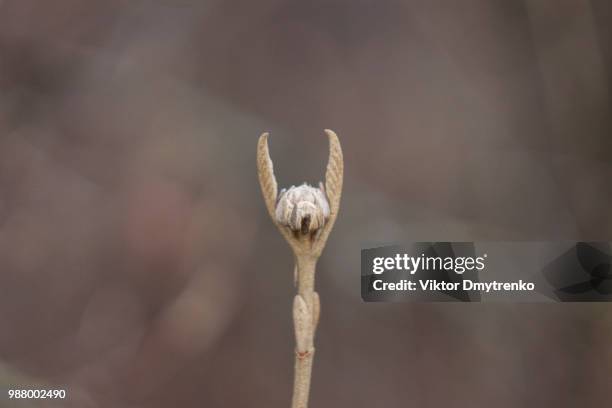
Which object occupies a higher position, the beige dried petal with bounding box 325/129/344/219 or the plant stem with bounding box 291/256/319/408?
the beige dried petal with bounding box 325/129/344/219

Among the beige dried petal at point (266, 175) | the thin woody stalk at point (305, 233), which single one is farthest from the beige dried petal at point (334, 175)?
the beige dried petal at point (266, 175)

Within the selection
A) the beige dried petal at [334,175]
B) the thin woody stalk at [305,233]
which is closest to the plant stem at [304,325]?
the thin woody stalk at [305,233]

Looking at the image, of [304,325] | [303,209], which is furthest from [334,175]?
[304,325]

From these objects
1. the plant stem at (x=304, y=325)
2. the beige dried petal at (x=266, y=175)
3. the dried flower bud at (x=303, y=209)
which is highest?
the beige dried petal at (x=266, y=175)

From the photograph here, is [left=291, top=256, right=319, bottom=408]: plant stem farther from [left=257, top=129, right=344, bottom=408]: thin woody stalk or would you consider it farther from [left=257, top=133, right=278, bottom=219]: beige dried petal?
[left=257, top=133, right=278, bottom=219]: beige dried petal

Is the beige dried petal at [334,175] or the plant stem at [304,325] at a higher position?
the beige dried petal at [334,175]

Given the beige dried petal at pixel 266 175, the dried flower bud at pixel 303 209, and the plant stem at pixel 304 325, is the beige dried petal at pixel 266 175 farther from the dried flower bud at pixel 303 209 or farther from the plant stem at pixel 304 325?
the plant stem at pixel 304 325

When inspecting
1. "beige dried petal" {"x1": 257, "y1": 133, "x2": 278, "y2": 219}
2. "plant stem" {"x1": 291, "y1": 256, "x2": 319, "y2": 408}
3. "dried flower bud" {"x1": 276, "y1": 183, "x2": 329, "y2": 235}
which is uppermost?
"beige dried petal" {"x1": 257, "y1": 133, "x2": 278, "y2": 219}

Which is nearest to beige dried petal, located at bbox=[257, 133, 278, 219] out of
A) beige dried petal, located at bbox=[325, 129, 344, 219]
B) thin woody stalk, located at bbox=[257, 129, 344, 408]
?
thin woody stalk, located at bbox=[257, 129, 344, 408]
